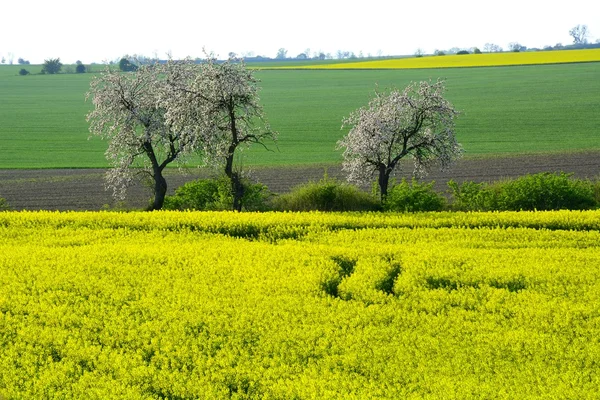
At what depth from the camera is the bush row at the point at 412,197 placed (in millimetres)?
28406

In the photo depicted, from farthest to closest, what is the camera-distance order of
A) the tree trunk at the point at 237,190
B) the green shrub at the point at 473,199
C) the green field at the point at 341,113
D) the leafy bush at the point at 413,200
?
the green field at the point at 341,113
the tree trunk at the point at 237,190
the green shrub at the point at 473,199
the leafy bush at the point at 413,200

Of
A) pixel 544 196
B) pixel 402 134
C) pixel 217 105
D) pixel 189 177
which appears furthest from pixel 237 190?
pixel 189 177

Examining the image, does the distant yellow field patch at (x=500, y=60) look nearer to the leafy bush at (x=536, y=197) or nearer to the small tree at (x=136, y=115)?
the leafy bush at (x=536, y=197)

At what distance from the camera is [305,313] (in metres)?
14.8

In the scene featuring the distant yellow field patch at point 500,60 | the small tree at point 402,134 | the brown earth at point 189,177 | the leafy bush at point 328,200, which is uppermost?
the distant yellow field patch at point 500,60

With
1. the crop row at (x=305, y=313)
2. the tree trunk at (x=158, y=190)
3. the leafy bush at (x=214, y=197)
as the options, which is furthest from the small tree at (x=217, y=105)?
the crop row at (x=305, y=313)

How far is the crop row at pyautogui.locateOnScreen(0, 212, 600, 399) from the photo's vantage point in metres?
12.0

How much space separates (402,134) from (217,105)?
7.50 m

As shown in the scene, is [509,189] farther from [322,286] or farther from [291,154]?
[291,154]

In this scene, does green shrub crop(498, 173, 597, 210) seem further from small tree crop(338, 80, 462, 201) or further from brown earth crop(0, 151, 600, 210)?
brown earth crop(0, 151, 600, 210)

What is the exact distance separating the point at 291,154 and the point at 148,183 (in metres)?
19.7

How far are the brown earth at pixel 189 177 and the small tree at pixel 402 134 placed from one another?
24.9 feet

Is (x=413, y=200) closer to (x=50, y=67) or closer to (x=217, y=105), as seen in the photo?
(x=217, y=105)

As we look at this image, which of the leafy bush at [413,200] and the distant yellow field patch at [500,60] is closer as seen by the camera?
the leafy bush at [413,200]
